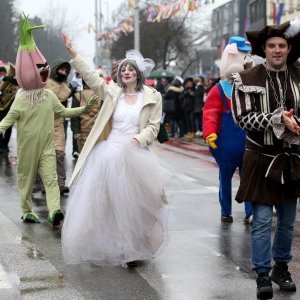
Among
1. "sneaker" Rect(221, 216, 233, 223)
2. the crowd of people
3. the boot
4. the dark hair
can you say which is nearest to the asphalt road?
"sneaker" Rect(221, 216, 233, 223)

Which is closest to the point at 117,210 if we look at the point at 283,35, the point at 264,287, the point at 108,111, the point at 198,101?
the point at 108,111

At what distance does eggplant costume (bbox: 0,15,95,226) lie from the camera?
8.68m

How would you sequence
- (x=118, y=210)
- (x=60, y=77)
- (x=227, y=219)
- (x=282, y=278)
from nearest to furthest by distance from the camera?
(x=282, y=278) → (x=118, y=210) → (x=227, y=219) → (x=60, y=77)

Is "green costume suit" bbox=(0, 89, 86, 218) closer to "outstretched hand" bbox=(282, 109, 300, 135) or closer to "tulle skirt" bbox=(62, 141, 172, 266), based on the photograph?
"tulle skirt" bbox=(62, 141, 172, 266)

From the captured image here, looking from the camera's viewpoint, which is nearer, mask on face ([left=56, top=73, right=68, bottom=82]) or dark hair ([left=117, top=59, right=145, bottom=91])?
dark hair ([left=117, top=59, right=145, bottom=91])

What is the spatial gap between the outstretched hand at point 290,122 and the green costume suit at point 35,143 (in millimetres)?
3531

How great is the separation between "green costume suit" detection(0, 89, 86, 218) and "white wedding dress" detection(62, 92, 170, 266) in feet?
6.05

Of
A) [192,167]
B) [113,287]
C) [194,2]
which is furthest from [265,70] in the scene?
[194,2]

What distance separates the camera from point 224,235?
327 inches

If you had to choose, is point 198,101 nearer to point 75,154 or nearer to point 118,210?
point 75,154

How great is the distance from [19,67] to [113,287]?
3322 millimetres

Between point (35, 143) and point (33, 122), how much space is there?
22 centimetres

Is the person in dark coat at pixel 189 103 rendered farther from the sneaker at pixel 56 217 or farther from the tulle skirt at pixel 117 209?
the tulle skirt at pixel 117 209

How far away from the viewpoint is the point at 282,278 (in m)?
6.11
